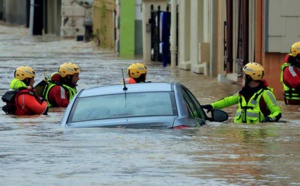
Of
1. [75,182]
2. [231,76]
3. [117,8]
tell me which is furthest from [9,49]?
[75,182]

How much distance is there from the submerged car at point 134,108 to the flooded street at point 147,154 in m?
0.11

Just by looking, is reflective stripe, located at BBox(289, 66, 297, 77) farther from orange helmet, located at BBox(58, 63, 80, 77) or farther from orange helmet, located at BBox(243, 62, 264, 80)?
orange helmet, located at BBox(243, 62, 264, 80)

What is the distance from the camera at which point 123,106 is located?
13406 mm

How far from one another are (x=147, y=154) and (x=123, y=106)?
2.02 m

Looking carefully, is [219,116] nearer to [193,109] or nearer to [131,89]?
[193,109]

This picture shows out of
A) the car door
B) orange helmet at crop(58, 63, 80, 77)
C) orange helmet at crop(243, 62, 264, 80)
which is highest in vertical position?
orange helmet at crop(243, 62, 264, 80)

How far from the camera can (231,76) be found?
28578mm

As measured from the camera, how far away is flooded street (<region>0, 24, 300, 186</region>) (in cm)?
987

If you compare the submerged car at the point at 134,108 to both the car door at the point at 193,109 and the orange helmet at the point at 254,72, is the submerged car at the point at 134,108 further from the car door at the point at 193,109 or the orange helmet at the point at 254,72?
the orange helmet at the point at 254,72

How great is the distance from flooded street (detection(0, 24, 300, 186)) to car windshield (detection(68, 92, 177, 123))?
11.5 inches

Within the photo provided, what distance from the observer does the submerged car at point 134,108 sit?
1305 cm

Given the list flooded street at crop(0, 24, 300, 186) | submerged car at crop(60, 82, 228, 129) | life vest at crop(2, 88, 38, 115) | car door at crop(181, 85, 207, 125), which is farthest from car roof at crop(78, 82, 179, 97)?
life vest at crop(2, 88, 38, 115)

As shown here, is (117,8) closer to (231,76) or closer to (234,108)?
(231,76)

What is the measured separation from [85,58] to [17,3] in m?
37.6
